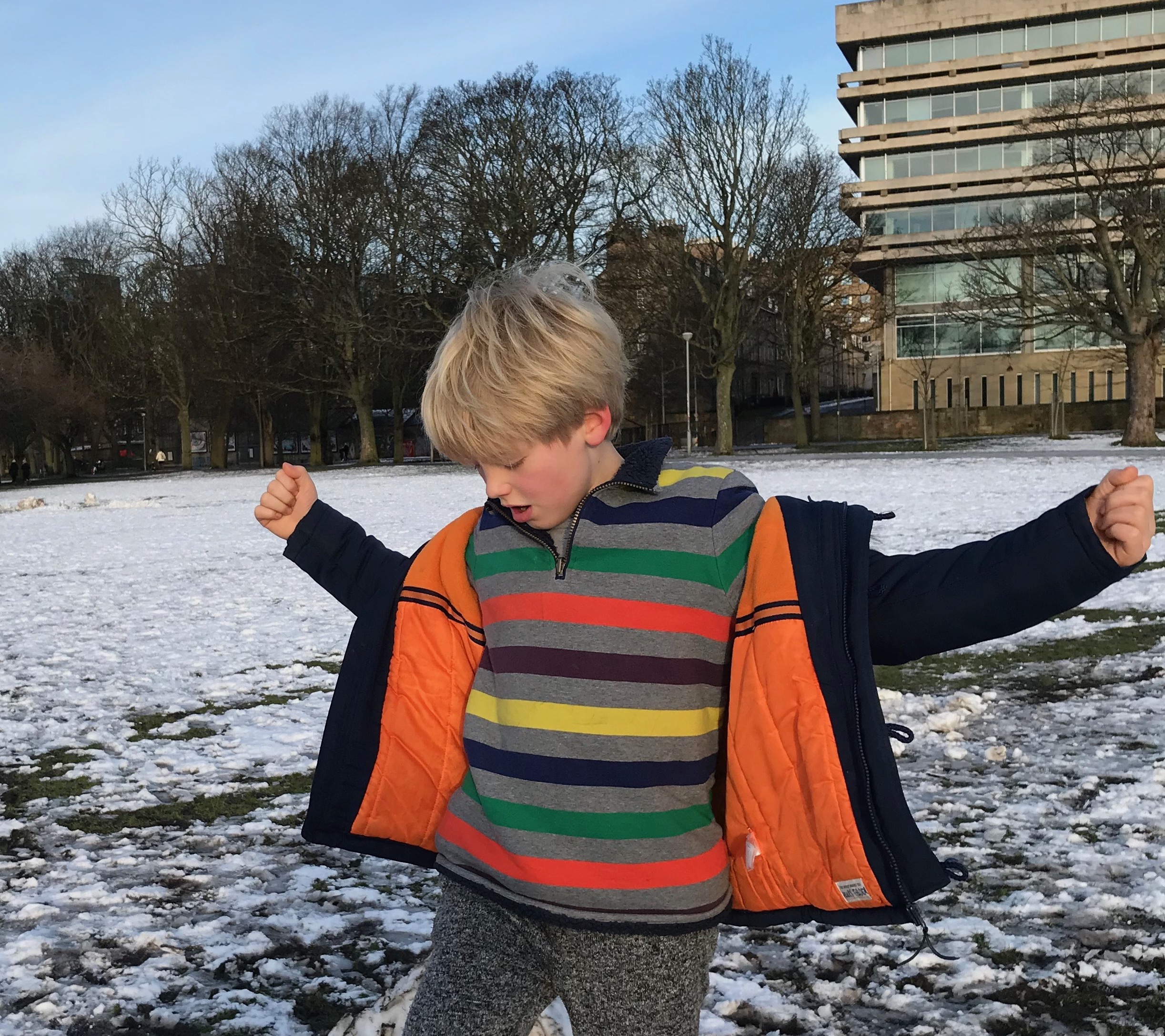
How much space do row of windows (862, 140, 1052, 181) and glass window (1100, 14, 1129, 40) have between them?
7745 millimetres

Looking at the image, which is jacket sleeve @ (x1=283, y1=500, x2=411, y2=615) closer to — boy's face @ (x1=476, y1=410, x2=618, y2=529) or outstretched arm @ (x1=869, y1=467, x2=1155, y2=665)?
boy's face @ (x1=476, y1=410, x2=618, y2=529)

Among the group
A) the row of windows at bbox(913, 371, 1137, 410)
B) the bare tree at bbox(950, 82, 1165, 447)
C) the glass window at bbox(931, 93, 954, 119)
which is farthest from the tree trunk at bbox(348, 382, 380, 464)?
the glass window at bbox(931, 93, 954, 119)

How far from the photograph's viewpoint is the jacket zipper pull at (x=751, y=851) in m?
1.82

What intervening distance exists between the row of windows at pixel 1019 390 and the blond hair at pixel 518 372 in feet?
198

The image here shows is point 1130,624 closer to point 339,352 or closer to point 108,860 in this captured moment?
point 108,860

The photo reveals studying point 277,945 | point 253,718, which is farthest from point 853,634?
point 253,718

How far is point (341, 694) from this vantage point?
2.12 metres

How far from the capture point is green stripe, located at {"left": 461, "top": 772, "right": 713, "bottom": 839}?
5.76 ft

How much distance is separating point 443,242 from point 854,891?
37454 millimetres

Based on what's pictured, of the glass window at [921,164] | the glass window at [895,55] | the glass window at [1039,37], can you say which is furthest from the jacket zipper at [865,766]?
the glass window at [1039,37]

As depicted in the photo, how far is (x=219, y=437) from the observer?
52.2 m

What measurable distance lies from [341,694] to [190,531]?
15456 mm

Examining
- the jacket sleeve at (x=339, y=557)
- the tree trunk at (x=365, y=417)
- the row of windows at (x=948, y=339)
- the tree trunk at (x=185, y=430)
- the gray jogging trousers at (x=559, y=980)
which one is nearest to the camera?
the gray jogging trousers at (x=559, y=980)

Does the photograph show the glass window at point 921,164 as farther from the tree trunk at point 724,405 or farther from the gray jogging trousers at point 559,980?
the gray jogging trousers at point 559,980
